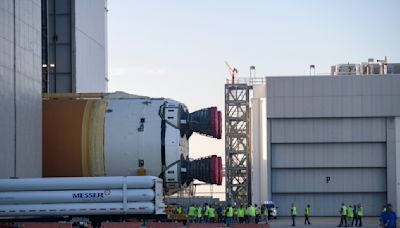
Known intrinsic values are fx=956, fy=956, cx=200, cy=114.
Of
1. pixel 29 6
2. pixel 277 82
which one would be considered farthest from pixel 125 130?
pixel 277 82

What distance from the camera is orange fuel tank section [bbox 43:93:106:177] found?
40.8 meters

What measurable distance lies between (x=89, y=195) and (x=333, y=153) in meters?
29.8

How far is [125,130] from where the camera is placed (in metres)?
40.8

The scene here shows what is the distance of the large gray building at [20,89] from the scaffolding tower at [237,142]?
27219 millimetres

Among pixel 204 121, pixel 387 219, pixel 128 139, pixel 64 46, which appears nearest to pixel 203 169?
pixel 204 121

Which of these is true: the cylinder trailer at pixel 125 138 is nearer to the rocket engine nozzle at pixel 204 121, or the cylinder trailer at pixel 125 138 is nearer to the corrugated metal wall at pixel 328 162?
the rocket engine nozzle at pixel 204 121

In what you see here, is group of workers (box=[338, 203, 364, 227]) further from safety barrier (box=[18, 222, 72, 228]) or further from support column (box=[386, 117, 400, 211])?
safety barrier (box=[18, 222, 72, 228])

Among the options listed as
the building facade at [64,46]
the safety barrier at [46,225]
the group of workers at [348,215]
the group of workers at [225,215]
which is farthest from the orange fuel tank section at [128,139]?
the group of workers at [348,215]

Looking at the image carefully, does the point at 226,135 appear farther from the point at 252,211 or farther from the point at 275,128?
the point at 252,211

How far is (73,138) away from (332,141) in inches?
1040

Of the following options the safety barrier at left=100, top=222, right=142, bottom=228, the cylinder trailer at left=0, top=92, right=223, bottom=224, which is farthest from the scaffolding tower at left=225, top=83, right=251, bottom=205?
the safety barrier at left=100, top=222, right=142, bottom=228

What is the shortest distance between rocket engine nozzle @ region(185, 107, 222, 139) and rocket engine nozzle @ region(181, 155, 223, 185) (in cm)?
120

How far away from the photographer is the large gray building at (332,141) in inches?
2477

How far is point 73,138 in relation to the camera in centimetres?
4100
